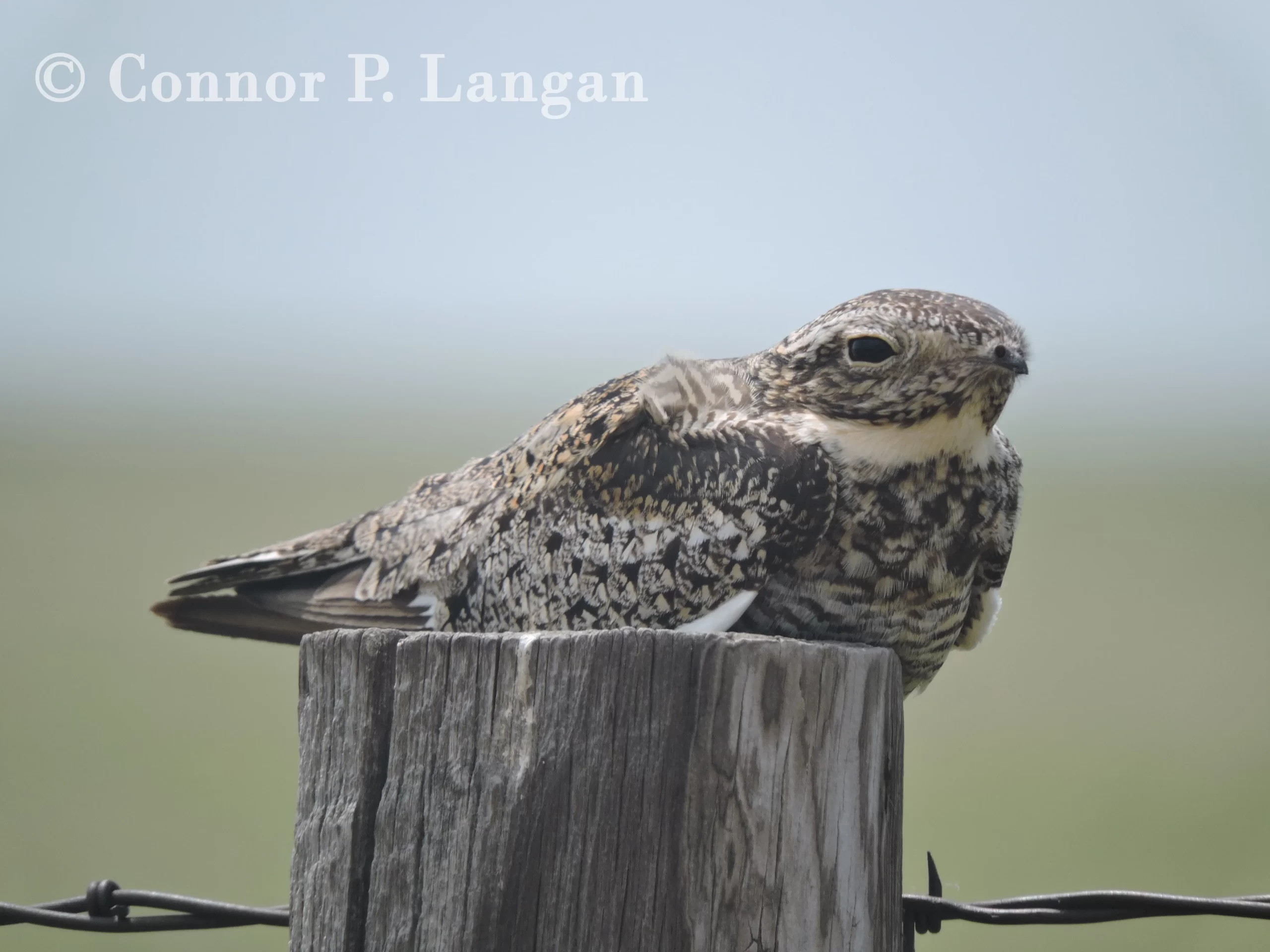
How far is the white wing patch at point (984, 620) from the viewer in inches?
135

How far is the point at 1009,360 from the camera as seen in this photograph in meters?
2.98

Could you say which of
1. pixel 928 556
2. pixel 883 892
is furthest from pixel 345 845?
pixel 928 556

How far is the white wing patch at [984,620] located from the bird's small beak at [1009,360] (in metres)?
0.76

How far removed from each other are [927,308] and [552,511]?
1.16 meters

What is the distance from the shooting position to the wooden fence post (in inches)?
76.1

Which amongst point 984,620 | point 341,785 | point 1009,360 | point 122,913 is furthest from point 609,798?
point 984,620

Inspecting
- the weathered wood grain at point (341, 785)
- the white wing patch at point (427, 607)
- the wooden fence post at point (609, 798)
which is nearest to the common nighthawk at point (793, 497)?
the white wing patch at point (427, 607)

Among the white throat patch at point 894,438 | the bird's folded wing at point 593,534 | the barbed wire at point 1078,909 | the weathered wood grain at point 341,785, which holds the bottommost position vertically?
the barbed wire at point 1078,909

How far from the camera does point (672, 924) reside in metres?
1.92

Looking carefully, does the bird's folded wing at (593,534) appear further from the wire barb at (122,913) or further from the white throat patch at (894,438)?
the wire barb at (122,913)

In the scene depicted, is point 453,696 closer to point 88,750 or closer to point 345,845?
point 345,845

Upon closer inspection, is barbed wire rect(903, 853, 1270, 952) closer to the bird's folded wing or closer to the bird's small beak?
the bird's folded wing

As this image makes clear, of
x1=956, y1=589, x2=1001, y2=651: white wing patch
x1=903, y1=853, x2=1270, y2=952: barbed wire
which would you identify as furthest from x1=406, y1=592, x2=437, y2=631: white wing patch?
x1=903, y1=853, x2=1270, y2=952: barbed wire

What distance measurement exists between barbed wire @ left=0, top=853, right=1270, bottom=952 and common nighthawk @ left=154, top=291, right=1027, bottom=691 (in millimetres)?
792
